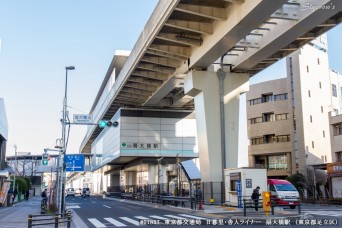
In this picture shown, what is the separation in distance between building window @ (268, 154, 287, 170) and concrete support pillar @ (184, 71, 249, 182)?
31709 millimetres

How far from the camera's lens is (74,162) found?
26984 mm

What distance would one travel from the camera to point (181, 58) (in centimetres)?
3219

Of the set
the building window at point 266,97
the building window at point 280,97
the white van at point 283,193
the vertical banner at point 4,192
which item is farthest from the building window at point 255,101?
the vertical banner at point 4,192

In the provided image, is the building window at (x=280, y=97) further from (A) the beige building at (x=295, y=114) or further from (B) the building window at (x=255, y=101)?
(B) the building window at (x=255, y=101)

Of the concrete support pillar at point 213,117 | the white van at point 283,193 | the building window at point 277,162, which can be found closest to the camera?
the white van at point 283,193

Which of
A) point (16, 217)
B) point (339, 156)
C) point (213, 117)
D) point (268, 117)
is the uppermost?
point (268, 117)

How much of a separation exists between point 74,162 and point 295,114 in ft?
135

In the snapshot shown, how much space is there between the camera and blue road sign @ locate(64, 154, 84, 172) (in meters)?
26.8

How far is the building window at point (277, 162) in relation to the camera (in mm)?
61869

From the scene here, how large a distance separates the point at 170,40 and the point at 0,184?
2317 centimetres

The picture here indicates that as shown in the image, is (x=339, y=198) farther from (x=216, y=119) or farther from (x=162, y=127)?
(x=162, y=127)
